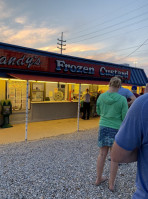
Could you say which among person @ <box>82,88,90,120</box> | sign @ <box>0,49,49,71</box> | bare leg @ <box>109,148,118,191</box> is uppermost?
sign @ <box>0,49,49,71</box>

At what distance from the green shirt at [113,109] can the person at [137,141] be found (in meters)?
1.84

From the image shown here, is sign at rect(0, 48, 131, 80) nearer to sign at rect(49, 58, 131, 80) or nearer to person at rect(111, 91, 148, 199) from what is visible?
sign at rect(49, 58, 131, 80)

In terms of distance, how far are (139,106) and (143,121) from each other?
89 millimetres

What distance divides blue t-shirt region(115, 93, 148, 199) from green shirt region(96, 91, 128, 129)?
1863mm

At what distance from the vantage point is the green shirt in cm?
290

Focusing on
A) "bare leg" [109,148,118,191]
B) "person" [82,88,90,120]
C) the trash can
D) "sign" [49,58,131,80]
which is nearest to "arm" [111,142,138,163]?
"bare leg" [109,148,118,191]

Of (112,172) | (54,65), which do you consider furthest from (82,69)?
(112,172)

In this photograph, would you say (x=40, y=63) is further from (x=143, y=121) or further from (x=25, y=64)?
(x=143, y=121)

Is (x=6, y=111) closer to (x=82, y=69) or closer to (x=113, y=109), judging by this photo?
(x=82, y=69)

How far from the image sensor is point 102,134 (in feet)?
9.74

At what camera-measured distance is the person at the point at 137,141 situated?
3.22 feet

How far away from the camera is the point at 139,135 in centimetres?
99

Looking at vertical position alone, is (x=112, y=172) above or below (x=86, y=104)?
below

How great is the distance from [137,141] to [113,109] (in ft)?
6.42
